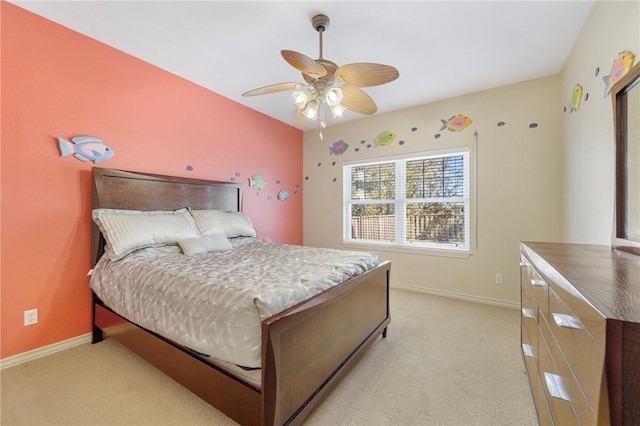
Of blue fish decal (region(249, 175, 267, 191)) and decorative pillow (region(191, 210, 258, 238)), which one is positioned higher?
blue fish decal (region(249, 175, 267, 191))

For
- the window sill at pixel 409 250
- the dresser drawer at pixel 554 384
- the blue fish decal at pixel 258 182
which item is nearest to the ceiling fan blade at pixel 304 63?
the dresser drawer at pixel 554 384

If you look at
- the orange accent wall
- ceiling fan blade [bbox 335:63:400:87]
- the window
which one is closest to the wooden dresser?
ceiling fan blade [bbox 335:63:400:87]

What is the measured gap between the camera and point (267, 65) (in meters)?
2.72

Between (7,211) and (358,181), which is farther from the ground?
(358,181)

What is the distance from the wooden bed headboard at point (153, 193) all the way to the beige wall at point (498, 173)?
7.74 feet

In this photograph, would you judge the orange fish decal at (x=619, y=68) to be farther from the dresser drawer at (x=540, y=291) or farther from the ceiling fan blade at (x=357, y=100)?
the ceiling fan blade at (x=357, y=100)

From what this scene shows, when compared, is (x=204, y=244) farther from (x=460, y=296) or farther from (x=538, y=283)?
(x=460, y=296)

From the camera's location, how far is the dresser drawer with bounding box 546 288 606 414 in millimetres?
543

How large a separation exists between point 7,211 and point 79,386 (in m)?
1.37

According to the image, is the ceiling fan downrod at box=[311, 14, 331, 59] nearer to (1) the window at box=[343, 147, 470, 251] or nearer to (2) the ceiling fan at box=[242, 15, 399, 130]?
(2) the ceiling fan at box=[242, 15, 399, 130]

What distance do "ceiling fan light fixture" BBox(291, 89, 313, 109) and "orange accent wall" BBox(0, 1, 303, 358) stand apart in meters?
1.73

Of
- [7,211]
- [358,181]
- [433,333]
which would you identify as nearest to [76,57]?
[7,211]

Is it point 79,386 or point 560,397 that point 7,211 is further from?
point 560,397

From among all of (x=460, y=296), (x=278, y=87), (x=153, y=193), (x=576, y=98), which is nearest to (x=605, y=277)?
(x=278, y=87)
